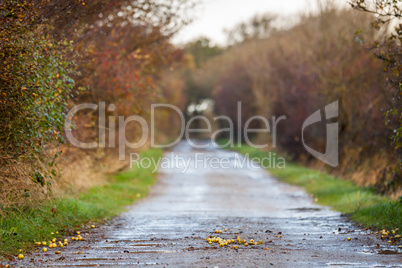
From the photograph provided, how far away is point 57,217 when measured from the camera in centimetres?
1101

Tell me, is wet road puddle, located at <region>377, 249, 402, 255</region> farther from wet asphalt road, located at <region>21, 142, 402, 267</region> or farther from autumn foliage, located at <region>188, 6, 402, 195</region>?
autumn foliage, located at <region>188, 6, 402, 195</region>

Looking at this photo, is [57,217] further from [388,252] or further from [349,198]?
[349,198]

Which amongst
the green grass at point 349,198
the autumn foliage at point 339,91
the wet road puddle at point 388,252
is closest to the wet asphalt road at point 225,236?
the wet road puddle at point 388,252

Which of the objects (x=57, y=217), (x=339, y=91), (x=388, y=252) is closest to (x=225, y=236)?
(x=388, y=252)

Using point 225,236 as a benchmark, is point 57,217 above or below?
above

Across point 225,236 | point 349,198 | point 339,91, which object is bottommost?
point 349,198

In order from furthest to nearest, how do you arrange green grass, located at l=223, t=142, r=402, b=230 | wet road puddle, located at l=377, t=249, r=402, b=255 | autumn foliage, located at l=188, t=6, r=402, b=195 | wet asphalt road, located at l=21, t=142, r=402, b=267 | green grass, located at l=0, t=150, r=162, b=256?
1. autumn foliage, located at l=188, t=6, r=402, b=195
2. green grass, located at l=223, t=142, r=402, b=230
3. green grass, located at l=0, t=150, r=162, b=256
4. wet road puddle, located at l=377, t=249, r=402, b=255
5. wet asphalt road, located at l=21, t=142, r=402, b=267

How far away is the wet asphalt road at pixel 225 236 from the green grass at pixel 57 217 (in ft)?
1.49

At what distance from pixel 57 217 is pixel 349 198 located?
28.6 feet

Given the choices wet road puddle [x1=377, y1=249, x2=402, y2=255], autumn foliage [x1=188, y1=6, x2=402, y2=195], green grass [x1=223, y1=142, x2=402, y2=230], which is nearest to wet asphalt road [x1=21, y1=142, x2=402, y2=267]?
wet road puddle [x1=377, y1=249, x2=402, y2=255]

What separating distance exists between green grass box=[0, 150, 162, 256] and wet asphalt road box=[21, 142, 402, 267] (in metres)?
0.45

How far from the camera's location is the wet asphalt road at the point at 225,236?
308 inches

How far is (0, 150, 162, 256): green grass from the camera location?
9.00 metres

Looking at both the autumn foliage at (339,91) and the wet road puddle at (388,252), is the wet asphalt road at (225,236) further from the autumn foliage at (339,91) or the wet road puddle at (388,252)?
the autumn foliage at (339,91)
